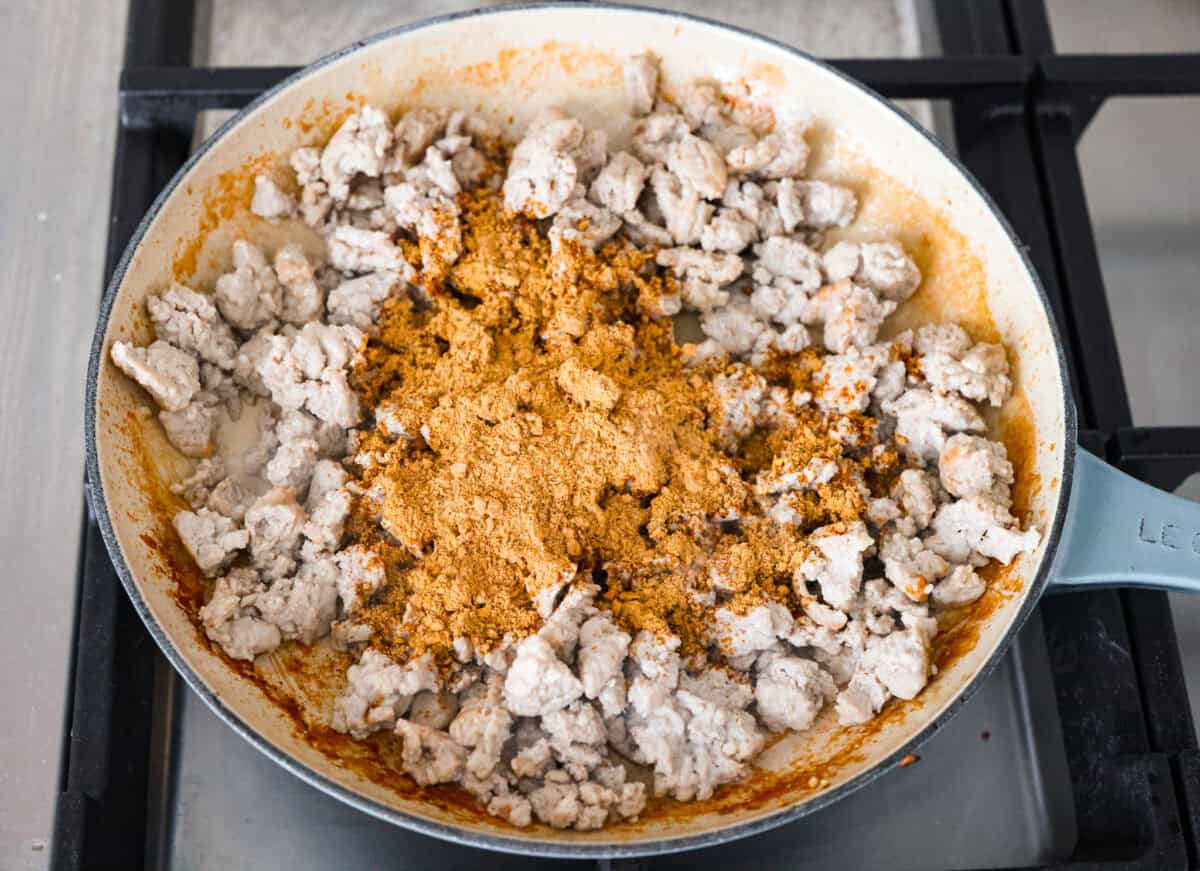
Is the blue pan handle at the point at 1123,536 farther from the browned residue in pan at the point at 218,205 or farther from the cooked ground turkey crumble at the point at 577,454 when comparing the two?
the browned residue in pan at the point at 218,205

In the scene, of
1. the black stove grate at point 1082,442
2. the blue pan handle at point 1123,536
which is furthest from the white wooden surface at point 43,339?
the blue pan handle at point 1123,536

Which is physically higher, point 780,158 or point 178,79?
point 178,79

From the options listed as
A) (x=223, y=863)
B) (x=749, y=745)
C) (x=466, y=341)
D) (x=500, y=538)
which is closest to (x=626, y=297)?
(x=466, y=341)

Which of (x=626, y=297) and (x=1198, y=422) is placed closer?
(x=626, y=297)

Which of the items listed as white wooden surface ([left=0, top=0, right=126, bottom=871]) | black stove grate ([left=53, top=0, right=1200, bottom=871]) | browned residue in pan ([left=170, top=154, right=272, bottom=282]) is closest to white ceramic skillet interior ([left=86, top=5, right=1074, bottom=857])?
browned residue in pan ([left=170, top=154, right=272, bottom=282])

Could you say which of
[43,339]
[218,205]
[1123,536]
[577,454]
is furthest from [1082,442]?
[43,339]

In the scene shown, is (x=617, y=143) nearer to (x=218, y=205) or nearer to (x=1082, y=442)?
(x=218, y=205)

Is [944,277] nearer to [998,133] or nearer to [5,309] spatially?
[998,133]
